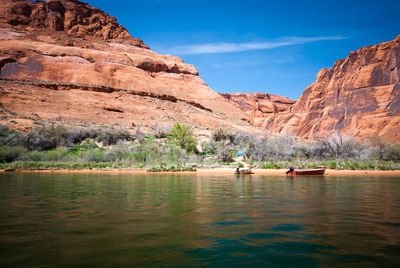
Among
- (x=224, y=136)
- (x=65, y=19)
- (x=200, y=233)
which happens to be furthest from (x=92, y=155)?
(x=65, y=19)

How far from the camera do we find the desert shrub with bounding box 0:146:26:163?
83.8ft

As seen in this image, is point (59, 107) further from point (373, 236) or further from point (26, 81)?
point (373, 236)

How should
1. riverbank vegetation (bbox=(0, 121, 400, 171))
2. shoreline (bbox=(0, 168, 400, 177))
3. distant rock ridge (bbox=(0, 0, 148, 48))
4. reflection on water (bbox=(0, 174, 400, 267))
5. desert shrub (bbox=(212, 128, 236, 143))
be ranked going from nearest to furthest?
reflection on water (bbox=(0, 174, 400, 267))
shoreline (bbox=(0, 168, 400, 177))
riverbank vegetation (bbox=(0, 121, 400, 171))
desert shrub (bbox=(212, 128, 236, 143))
distant rock ridge (bbox=(0, 0, 148, 48))

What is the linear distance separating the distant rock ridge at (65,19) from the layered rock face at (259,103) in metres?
48.8

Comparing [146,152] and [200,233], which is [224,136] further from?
[200,233]

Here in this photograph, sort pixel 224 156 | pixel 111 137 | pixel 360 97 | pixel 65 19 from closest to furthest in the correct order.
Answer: pixel 224 156 → pixel 111 137 → pixel 360 97 → pixel 65 19

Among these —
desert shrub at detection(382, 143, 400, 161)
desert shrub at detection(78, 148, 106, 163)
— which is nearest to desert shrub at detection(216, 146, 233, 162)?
desert shrub at detection(78, 148, 106, 163)

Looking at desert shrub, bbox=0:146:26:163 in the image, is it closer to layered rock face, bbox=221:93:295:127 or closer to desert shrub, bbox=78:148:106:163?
desert shrub, bbox=78:148:106:163

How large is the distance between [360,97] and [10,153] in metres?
67.7

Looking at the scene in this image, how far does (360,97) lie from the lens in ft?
210

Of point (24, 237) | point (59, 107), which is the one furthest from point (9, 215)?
point (59, 107)

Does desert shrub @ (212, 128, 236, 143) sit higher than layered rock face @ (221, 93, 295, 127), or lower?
lower

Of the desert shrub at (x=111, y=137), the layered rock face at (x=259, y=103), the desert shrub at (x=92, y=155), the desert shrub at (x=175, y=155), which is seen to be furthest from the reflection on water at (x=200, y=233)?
the layered rock face at (x=259, y=103)

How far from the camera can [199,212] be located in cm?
632
